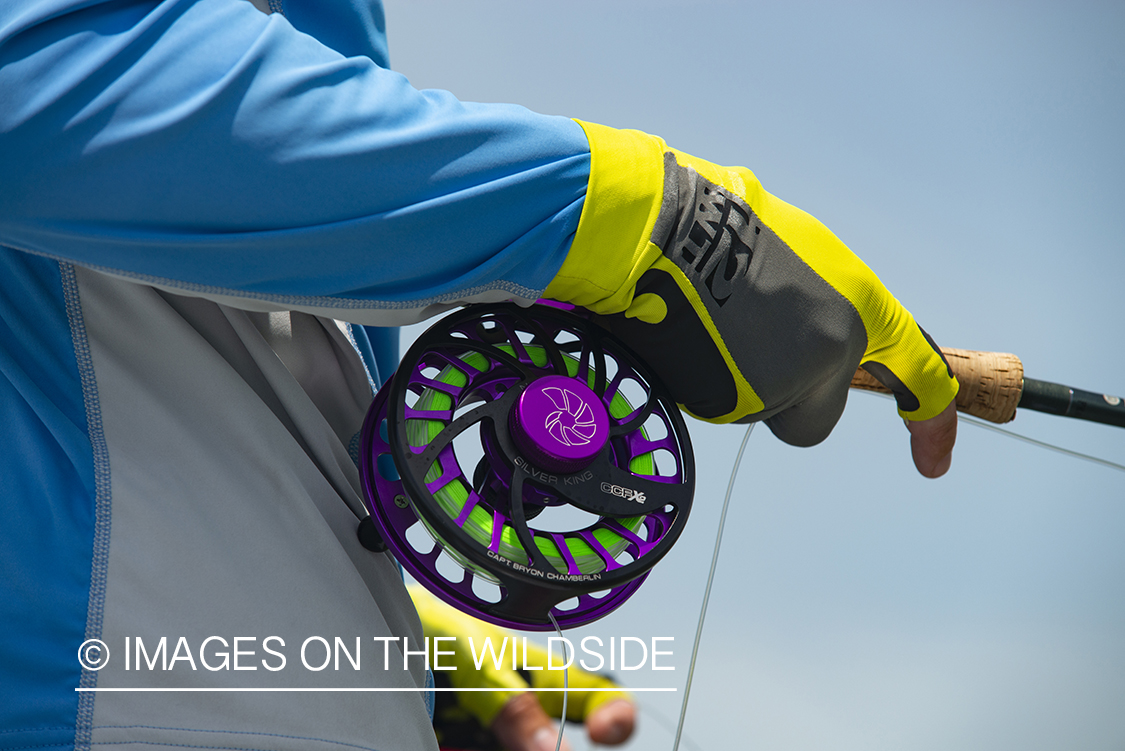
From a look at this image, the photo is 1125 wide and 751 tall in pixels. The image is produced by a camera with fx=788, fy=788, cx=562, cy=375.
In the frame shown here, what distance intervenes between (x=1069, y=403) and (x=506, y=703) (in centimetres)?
93

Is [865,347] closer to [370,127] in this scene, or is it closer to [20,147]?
[370,127]

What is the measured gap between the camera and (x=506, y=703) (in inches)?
50.1

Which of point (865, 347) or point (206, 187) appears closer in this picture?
point (206, 187)

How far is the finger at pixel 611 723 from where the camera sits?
1.32 metres

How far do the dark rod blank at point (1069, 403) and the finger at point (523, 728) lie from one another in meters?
0.85

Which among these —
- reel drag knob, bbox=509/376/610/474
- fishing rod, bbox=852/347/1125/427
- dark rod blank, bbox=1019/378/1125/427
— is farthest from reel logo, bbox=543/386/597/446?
dark rod blank, bbox=1019/378/1125/427

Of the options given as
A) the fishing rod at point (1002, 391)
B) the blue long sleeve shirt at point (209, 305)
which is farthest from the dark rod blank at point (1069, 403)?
the blue long sleeve shirt at point (209, 305)

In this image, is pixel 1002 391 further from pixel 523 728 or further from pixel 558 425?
pixel 523 728

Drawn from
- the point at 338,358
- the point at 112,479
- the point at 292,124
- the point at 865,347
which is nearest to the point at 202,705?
the point at 112,479

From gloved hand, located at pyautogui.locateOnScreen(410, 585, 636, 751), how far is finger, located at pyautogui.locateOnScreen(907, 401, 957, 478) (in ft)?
2.13

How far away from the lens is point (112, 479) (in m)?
0.52

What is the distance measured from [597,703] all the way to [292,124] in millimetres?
1157

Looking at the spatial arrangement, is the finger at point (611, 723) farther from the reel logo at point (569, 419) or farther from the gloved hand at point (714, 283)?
the reel logo at point (569, 419)

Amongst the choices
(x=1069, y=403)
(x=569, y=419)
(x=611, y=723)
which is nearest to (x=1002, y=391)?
(x=1069, y=403)
